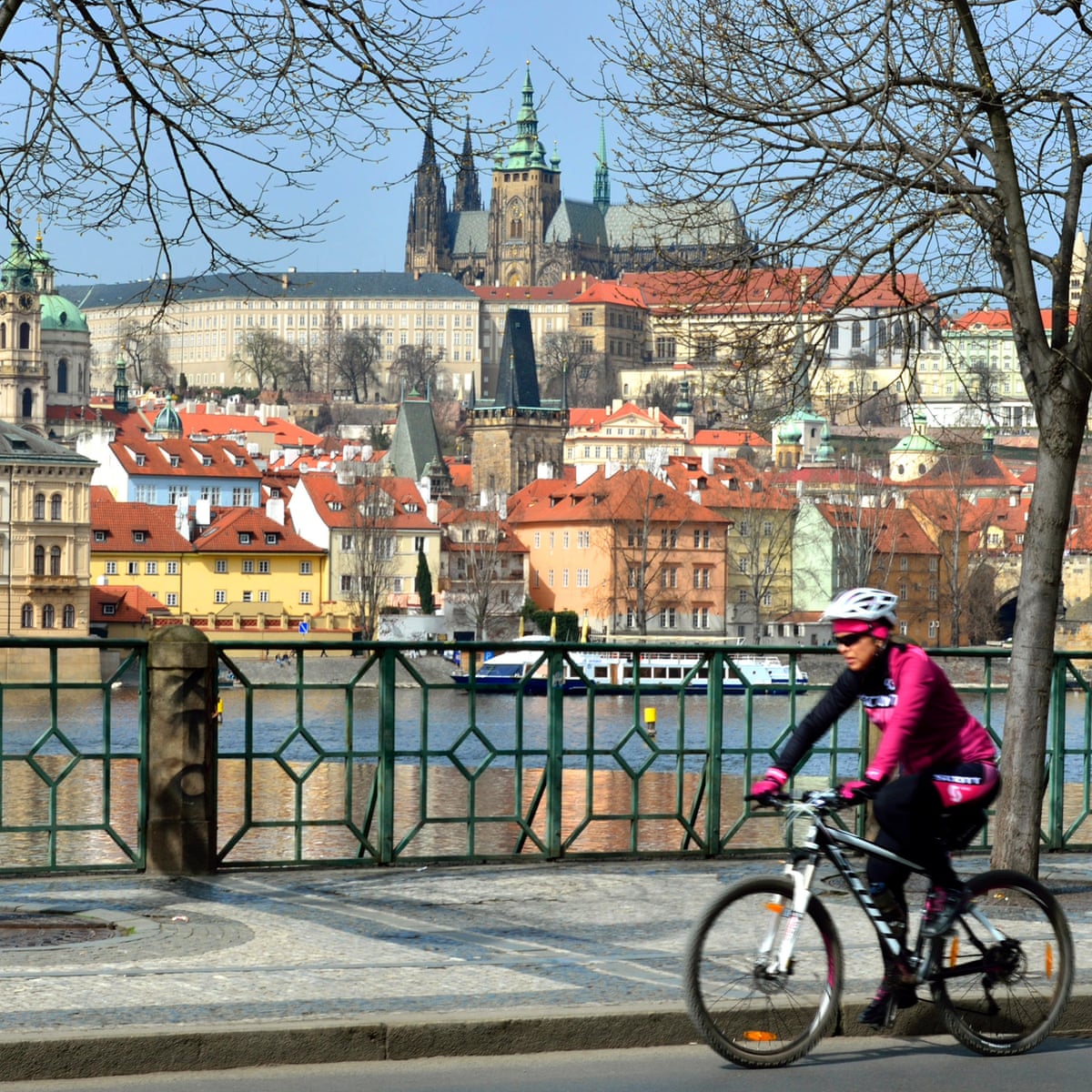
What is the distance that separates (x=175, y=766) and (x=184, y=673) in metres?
0.41

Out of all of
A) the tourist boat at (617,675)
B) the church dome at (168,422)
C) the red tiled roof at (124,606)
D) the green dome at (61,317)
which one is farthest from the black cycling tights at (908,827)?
the green dome at (61,317)

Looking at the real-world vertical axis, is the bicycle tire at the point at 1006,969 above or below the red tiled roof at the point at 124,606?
below

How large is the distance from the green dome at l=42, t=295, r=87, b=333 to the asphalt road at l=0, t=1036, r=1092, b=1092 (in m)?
182

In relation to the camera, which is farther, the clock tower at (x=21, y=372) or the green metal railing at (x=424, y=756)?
the clock tower at (x=21, y=372)

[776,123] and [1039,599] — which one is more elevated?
[776,123]

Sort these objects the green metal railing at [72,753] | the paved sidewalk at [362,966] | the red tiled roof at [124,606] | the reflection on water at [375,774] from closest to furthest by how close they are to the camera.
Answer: the paved sidewalk at [362,966] < the green metal railing at [72,753] < the reflection on water at [375,774] < the red tiled roof at [124,606]

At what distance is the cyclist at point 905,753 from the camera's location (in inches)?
250

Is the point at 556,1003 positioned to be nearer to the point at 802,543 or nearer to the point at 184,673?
the point at 184,673

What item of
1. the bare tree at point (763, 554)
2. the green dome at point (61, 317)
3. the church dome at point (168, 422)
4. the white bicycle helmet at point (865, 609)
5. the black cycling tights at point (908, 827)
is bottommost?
the black cycling tights at point (908, 827)

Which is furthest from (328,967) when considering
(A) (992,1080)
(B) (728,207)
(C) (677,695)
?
(B) (728,207)

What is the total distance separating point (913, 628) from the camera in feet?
305

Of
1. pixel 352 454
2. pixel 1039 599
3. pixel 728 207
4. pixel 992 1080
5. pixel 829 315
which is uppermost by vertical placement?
pixel 352 454

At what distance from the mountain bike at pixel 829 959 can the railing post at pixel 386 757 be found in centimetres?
365

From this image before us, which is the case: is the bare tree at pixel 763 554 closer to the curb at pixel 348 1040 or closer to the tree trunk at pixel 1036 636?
the tree trunk at pixel 1036 636
